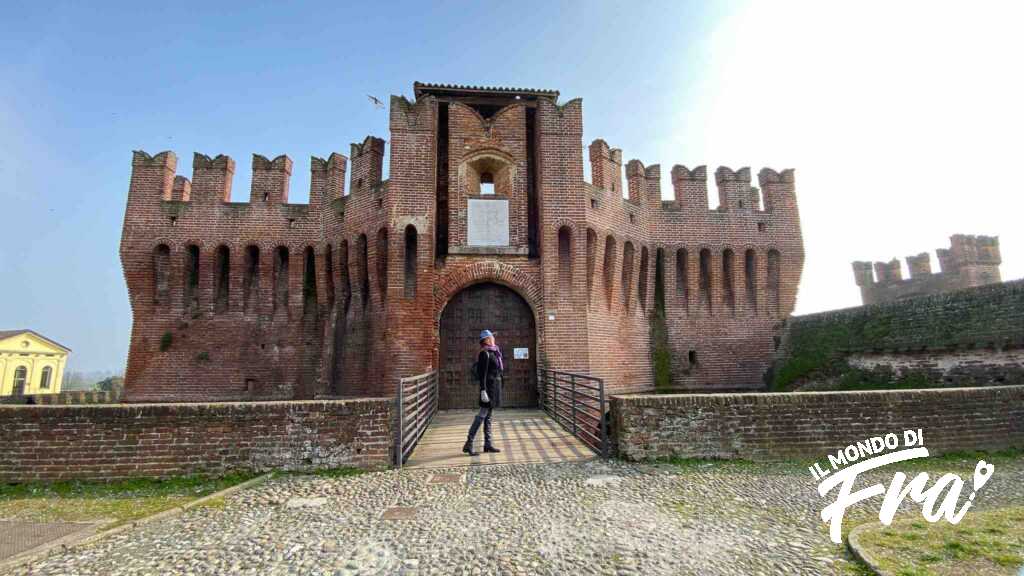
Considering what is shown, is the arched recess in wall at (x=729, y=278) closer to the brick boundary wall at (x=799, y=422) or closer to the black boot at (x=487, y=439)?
the brick boundary wall at (x=799, y=422)

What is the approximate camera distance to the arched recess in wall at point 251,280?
14789 millimetres

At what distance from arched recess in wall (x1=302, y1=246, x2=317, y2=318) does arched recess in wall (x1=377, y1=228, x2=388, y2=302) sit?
355 centimetres

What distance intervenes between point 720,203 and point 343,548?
1712 centimetres

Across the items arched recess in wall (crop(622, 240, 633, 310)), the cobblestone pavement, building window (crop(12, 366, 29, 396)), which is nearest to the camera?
the cobblestone pavement

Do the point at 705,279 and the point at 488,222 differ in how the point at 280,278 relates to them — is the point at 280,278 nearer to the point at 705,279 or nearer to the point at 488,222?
the point at 488,222

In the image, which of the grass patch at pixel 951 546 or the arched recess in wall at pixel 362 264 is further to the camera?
the arched recess in wall at pixel 362 264

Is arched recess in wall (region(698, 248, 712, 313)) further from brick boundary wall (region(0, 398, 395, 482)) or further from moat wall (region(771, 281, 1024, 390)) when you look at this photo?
brick boundary wall (region(0, 398, 395, 482))

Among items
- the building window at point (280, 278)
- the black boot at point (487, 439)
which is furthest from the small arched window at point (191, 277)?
the black boot at point (487, 439)

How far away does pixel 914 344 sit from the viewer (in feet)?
40.3

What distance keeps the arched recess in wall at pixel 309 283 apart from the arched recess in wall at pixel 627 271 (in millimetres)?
10848

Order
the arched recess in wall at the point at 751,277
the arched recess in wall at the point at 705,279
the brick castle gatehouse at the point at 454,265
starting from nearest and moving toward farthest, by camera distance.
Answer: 1. the brick castle gatehouse at the point at 454,265
2. the arched recess in wall at the point at 705,279
3. the arched recess in wall at the point at 751,277

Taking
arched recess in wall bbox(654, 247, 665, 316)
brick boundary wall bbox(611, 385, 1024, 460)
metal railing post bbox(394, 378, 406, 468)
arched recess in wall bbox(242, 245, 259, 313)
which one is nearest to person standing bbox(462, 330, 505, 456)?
metal railing post bbox(394, 378, 406, 468)

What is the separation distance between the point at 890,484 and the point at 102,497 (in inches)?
419

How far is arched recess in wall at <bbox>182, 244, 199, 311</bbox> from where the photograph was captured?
14727 mm
